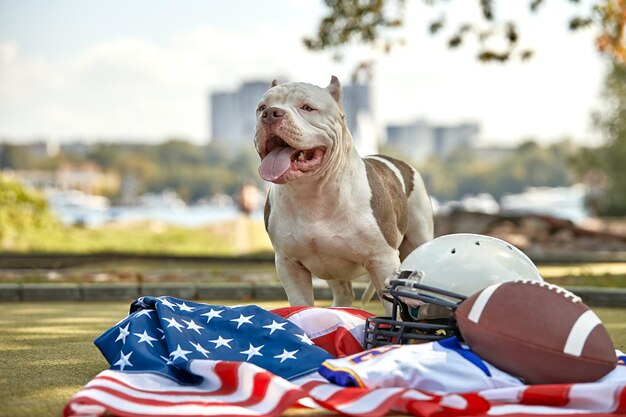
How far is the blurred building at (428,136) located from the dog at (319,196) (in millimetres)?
108268

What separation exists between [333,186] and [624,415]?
214 centimetres

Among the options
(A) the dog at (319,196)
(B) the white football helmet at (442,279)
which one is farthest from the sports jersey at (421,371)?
(A) the dog at (319,196)

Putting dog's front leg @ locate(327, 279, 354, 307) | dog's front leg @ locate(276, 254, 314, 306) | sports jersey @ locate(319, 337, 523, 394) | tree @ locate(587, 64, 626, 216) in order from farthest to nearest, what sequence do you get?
tree @ locate(587, 64, 626, 216) → dog's front leg @ locate(327, 279, 354, 307) → dog's front leg @ locate(276, 254, 314, 306) → sports jersey @ locate(319, 337, 523, 394)

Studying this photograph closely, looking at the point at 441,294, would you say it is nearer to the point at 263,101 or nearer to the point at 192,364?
the point at 192,364

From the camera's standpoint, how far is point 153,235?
24750 millimetres

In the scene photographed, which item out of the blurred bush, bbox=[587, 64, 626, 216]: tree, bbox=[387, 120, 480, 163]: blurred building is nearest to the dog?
the blurred bush

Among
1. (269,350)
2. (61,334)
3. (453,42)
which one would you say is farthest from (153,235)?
(269,350)

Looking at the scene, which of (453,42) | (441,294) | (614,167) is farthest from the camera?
(614,167)

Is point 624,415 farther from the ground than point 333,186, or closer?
closer

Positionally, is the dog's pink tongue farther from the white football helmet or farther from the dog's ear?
the white football helmet

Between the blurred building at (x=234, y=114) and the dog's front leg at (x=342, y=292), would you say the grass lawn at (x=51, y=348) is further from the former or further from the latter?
the blurred building at (x=234, y=114)

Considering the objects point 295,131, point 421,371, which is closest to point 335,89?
point 295,131

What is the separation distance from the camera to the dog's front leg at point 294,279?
5129mm

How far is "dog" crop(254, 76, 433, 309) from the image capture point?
15.1 ft
